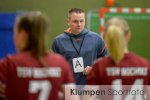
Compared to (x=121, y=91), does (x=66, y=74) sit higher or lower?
higher

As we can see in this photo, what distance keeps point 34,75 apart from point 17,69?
0.38ft

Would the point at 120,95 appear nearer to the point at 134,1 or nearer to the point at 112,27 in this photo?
the point at 112,27

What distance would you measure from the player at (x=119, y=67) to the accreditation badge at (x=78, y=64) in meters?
1.34

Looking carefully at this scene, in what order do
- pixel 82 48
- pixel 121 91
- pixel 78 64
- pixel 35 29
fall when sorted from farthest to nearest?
pixel 82 48 < pixel 78 64 < pixel 121 91 < pixel 35 29

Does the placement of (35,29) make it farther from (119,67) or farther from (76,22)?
(76,22)

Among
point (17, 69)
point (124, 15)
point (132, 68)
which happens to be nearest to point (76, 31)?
point (132, 68)

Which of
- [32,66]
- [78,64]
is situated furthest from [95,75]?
[78,64]

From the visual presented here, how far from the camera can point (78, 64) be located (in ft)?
12.6

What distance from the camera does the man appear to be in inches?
154

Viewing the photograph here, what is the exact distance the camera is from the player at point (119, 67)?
2430 mm

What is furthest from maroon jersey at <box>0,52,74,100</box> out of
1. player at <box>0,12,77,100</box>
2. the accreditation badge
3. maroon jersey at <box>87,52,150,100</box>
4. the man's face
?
the man's face

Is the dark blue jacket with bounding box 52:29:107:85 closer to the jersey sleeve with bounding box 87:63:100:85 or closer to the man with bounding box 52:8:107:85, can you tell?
the man with bounding box 52:8:107:85

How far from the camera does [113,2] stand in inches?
275

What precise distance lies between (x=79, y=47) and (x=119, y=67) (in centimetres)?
151
